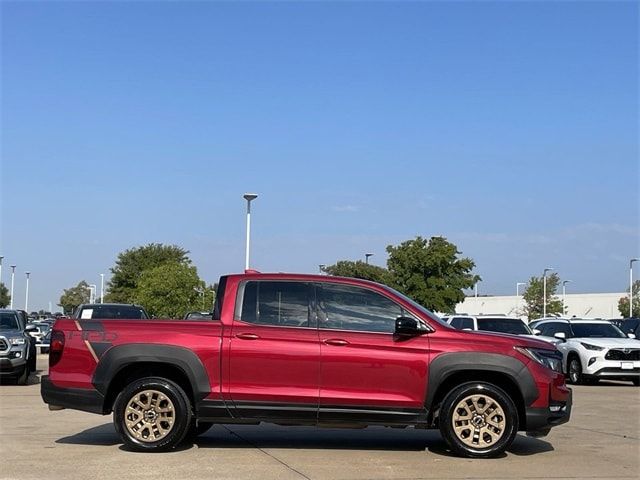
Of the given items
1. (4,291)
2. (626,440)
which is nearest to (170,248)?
(4,291)

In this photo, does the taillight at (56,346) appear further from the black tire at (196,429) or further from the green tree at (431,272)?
the green tree at (431,272)

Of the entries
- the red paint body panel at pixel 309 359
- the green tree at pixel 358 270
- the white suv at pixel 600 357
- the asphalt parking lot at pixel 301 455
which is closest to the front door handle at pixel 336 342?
the red paint body panel at pixel 309 359

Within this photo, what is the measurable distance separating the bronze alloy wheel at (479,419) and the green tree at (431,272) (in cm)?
4572

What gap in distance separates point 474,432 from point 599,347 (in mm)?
12622

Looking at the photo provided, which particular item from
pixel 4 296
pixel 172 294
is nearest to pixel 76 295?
pixel 4 296

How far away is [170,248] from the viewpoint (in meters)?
78.6

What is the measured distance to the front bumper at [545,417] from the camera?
9.30 meters

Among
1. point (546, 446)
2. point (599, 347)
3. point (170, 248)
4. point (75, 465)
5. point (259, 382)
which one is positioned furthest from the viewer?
point (170, 248)

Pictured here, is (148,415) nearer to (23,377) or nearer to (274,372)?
(274,372)

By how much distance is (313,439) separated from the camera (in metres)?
10.5

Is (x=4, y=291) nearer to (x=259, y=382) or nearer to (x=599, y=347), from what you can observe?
(x=599, y=347)

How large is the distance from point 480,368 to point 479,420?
58 centimetres

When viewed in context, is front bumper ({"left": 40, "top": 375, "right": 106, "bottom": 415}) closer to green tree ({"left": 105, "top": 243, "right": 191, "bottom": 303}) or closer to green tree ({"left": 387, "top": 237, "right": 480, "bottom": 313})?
green tree ({"left": 387, "top": 237, "right": 480, "bottom": 313})

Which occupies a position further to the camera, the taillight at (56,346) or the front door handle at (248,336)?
the taillight at (56,346)
